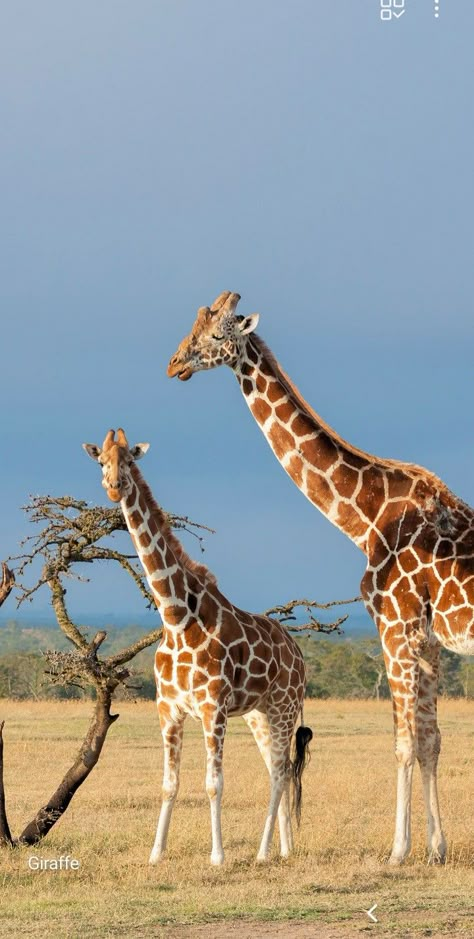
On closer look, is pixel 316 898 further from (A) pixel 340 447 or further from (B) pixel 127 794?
(B) pixel 127 794

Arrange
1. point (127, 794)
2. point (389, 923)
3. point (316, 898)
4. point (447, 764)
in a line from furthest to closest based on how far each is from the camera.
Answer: point (447, 764) → point (127, 794) → point (316, 898) → point (389, 923)

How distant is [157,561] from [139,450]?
101cm

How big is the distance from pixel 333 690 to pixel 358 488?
1303 inches

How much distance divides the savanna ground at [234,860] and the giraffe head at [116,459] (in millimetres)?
3235

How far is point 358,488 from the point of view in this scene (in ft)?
37.5

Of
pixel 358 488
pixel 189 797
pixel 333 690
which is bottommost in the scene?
pixel 189 797

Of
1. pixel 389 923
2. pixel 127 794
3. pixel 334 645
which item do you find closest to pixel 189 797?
pixel 127 794

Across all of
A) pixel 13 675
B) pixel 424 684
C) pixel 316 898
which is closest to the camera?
pixel 316 898

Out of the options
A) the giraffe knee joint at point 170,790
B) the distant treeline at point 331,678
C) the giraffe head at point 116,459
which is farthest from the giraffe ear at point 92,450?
the distant treeline at point 331,678

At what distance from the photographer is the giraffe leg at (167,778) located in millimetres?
10758

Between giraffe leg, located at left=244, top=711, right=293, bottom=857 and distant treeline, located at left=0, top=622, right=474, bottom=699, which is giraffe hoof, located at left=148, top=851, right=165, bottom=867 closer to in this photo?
giraffe leg, located at left=244, top=711, right=293, bottom=857

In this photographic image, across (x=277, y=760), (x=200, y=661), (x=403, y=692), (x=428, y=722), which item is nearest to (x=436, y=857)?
(x=428, y=722)

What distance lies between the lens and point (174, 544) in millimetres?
11453

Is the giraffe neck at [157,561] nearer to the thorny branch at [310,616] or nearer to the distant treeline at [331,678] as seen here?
the thorny branch at [310,616]
